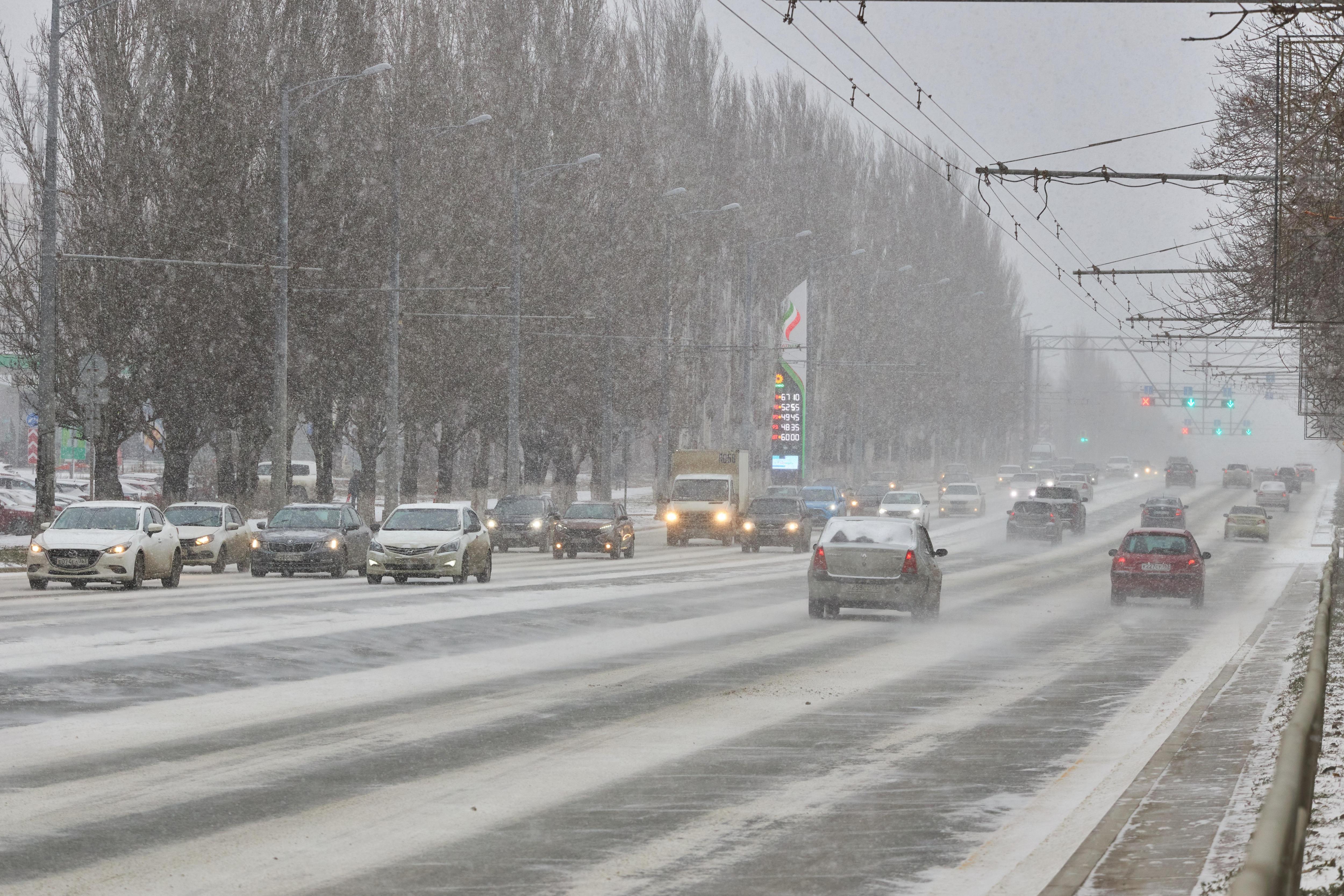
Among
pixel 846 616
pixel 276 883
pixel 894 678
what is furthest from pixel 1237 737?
pixel 846 616

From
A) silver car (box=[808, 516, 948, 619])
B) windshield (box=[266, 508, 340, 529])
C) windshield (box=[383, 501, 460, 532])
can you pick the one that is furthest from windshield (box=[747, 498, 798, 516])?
silver car (box=[808, 516, 948, 619])

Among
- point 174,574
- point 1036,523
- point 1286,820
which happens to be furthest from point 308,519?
point 1286,820

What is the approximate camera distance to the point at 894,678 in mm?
18328

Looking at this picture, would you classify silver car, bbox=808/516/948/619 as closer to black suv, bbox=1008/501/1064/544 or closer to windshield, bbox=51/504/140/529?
windshield, bbox=51/504/140/529

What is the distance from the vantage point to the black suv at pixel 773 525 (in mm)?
52062

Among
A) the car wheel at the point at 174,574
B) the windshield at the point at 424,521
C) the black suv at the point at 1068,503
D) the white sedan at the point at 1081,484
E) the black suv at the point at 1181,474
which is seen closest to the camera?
the car wheel at the point at 174,574

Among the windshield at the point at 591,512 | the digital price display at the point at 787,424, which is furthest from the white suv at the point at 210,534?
the digital price display at the point at 787,424

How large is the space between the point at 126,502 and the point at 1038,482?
79825 millimetres

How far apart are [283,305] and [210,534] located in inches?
248

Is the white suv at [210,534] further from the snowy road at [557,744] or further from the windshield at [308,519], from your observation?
the snowy road at [557,744]

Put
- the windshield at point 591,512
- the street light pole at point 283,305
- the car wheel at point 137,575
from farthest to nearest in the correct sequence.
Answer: the windshield at point 591,512 < the street light pole at point 283,305 < the car wheel at point 137,575

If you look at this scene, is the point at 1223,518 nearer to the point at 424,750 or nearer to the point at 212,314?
the point at 212,314

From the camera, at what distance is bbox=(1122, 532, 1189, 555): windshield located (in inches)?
1299

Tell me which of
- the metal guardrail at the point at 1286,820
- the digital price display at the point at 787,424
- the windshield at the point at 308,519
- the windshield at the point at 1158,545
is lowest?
the windshield at the point at 1158,545
